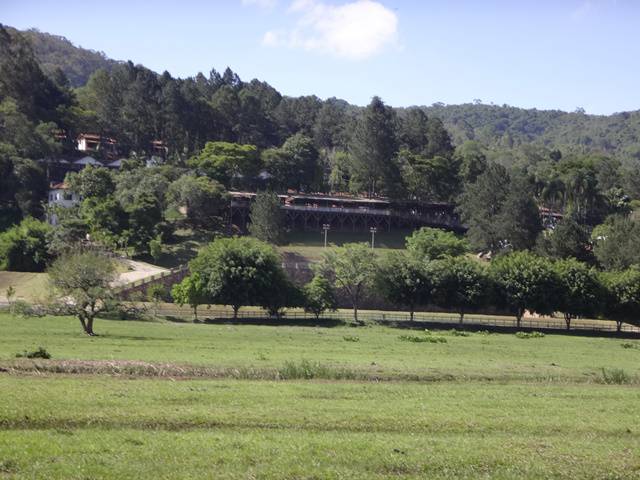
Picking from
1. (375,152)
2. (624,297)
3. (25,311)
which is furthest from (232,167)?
(25,311)

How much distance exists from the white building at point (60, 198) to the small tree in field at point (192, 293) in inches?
1339

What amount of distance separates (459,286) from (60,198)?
52259 mm

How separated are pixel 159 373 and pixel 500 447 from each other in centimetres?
1551

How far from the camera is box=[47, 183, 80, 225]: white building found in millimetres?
97012

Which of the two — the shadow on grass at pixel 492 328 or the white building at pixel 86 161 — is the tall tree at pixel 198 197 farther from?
the shadow on grass at pixel 492 328

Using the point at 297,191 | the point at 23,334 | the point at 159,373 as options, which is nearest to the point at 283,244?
the point at 297,191

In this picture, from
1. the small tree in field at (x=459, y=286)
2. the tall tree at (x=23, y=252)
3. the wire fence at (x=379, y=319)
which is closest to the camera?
the wire fence at (x=379, y=319)

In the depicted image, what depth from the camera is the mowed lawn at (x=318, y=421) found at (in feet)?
68.5

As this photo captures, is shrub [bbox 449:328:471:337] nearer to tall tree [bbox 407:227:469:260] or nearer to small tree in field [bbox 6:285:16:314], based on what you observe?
tall tree [bbox 407:227:469:260]

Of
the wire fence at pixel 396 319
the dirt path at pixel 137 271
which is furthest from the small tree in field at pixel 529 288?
the dirt path at pixel 137 271

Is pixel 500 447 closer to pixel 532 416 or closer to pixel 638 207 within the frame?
pixel 532 416

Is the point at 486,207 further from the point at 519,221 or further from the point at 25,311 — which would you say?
the point at 25,311

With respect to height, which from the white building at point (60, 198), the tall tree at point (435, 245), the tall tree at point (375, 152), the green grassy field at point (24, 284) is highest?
the tall tree at point (375, 152)

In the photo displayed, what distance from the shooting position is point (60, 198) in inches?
3967
